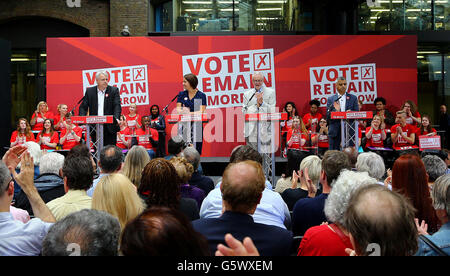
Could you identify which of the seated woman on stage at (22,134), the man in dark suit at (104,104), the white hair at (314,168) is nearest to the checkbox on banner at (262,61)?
the man in dark suit at (104,104)

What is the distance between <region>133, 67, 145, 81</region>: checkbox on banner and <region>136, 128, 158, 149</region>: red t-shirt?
4.48 ft

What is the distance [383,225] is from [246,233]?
63 centimetres

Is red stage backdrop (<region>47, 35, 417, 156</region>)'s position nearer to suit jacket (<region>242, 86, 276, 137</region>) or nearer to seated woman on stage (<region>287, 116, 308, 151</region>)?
seated woman on stage (<region>287, 116, 308, 151</region>)

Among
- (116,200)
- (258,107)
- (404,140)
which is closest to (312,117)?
(404,140)

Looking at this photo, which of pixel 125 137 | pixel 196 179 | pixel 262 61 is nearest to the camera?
pixel 196 179

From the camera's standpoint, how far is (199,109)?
6539 millimetres

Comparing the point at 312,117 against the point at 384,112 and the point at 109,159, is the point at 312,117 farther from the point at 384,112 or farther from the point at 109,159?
the point at 109,159

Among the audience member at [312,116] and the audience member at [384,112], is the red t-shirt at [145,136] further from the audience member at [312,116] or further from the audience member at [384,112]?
the audience member at [384,112]

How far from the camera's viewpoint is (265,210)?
8.45 feet

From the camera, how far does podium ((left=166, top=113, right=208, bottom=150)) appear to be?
6359 mm

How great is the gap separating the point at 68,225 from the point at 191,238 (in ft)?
1.74

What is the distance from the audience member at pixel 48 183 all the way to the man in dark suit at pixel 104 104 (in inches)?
115

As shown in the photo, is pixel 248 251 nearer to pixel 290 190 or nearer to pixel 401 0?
pixel 290 190

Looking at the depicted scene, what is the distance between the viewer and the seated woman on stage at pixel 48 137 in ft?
29.2
